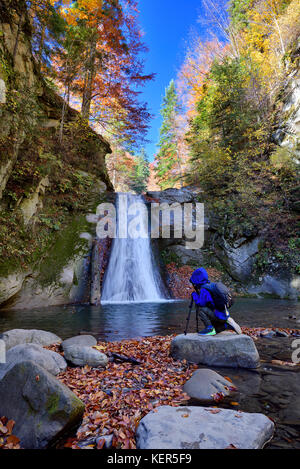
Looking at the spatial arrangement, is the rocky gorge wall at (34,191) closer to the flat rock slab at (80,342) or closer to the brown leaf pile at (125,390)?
the flat rock slab at (80,342)

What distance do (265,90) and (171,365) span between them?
61.6 feet

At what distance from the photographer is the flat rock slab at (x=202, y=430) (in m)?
2.10

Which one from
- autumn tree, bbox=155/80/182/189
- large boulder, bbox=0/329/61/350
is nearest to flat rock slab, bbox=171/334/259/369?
large boulder, bbox=0/329/61/350

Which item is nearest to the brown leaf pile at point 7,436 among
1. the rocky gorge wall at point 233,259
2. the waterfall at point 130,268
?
the waterfall at point 130,268

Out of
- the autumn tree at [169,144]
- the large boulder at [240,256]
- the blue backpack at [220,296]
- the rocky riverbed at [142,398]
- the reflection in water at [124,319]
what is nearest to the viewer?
the rocky riverbed at [142,398]

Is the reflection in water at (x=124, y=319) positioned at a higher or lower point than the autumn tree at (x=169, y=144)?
lower

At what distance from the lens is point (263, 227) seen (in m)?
14.4

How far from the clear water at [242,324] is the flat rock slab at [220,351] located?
17 cm

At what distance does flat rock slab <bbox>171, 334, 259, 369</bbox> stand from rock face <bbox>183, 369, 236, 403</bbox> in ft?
2.49

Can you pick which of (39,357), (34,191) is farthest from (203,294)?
(34,191)

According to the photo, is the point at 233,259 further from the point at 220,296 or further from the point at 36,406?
the point at 36,406

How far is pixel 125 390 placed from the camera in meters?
3.38

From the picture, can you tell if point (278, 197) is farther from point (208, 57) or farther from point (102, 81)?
point (208, 57)

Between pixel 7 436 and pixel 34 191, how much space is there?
30.3 ft
